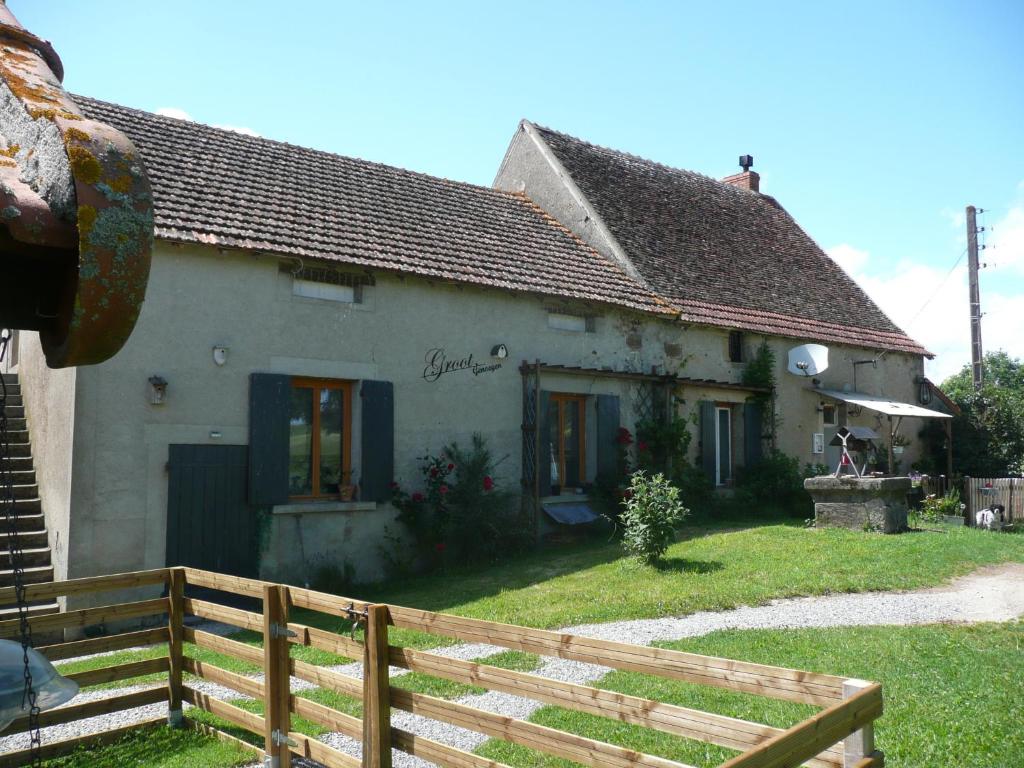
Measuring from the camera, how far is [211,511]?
9.77 meters

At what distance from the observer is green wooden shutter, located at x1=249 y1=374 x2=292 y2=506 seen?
10086 mm

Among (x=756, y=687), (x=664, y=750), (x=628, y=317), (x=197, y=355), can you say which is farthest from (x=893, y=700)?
(x=628, y=317)

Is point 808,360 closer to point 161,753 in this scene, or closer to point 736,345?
point 736,345

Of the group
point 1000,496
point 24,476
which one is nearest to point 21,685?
point 24,476

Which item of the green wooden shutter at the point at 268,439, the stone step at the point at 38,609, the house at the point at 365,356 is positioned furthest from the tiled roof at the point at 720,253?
the stone step at the point at 38,609

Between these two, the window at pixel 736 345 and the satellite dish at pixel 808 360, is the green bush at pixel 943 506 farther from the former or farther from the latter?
the window at pixel 736 345

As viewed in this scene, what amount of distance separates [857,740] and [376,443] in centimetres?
877


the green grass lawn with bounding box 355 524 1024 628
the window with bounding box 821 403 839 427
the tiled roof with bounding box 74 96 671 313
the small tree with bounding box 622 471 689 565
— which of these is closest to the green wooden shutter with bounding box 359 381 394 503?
the green grass lawn with bounding box 355 524 1024 628

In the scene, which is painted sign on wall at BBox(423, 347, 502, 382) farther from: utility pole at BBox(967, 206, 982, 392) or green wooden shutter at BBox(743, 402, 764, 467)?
utility pole at BBox(967, 206, 982, 392)

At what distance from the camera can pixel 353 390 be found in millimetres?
11203

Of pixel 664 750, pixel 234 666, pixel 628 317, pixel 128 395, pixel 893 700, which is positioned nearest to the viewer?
pixel 664 750

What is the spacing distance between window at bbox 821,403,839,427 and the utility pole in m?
8.82

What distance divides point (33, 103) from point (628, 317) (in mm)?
12846

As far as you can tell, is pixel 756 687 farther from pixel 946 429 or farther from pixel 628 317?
pixel 946 429
